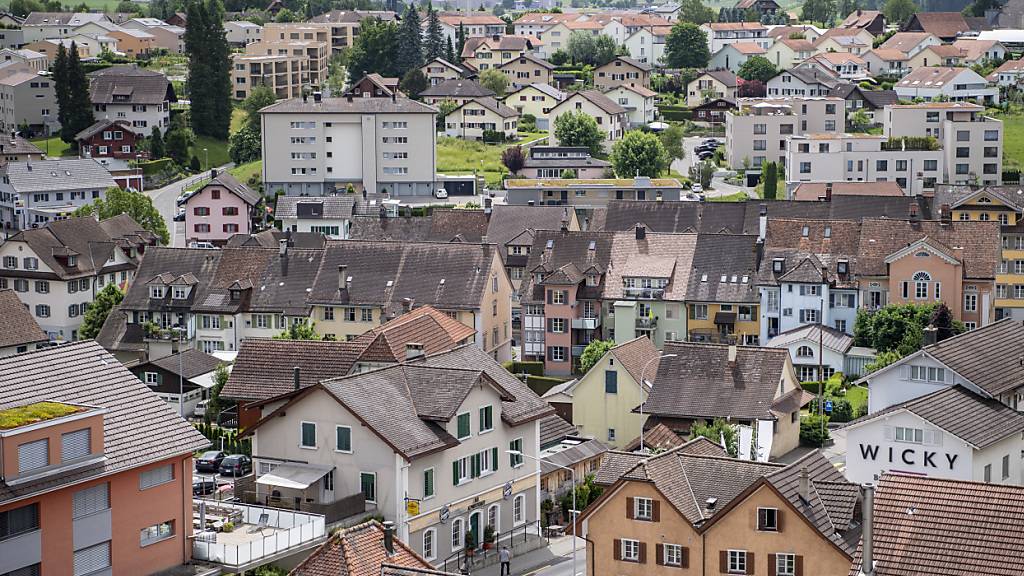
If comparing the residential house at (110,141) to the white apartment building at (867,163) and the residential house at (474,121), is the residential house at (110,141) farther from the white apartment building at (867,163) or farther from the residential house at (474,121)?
the white apartment building at (867,163)

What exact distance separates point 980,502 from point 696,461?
1519cm

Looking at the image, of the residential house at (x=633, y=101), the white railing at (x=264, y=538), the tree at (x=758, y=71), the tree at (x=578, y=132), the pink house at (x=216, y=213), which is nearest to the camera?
the white railing at (x=264, y=538)

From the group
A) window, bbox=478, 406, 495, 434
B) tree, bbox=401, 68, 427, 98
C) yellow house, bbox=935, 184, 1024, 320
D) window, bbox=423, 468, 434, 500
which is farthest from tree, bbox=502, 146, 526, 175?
window, bbox=423, 468, 434, 500

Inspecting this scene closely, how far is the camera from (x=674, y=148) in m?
151

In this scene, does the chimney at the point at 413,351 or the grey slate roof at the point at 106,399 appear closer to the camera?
the grey slate roof at the point at 106,399

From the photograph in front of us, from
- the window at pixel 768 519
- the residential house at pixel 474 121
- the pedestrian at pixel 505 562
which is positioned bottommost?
the pedestrian at pixel 505 562

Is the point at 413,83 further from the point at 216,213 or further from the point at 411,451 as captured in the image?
the point at 411,451

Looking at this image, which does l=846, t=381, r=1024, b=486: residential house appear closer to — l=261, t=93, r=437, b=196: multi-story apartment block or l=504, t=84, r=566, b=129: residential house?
l=261, t=93, r=437, b=196: multi-story apartment block

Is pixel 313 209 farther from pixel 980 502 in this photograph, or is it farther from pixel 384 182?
pixel 980 502

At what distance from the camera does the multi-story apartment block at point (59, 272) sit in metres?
102

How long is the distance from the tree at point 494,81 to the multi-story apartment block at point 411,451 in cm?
12032

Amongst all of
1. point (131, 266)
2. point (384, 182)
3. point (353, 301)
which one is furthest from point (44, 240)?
point (384, 182)

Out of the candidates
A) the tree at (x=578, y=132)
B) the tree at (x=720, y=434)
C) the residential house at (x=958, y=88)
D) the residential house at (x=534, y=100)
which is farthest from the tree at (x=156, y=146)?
the tree at (x=720, y=434)

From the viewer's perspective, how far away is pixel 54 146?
15900 cm
